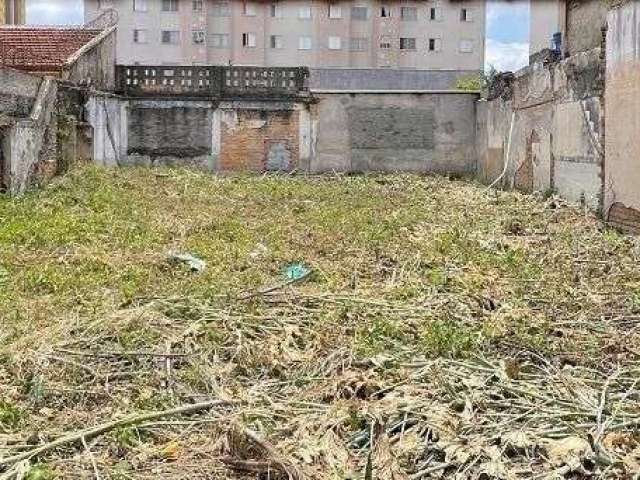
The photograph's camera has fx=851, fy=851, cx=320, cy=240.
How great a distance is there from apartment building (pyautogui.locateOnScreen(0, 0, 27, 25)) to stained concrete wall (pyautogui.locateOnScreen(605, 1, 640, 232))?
59.2ft

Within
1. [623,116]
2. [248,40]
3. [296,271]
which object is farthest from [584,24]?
[248,40]

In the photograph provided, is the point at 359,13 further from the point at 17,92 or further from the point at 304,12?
the point at 17,92

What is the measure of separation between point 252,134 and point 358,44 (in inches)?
1038

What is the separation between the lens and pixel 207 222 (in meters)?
10.2

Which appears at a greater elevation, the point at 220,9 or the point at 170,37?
the point at 220,9

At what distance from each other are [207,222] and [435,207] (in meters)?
3.96

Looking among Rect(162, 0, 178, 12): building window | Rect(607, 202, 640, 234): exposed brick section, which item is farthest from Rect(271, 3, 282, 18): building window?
Rect(607, 202, 640, 234): exposed brick section

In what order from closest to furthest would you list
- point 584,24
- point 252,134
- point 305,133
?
point 584,24, point 252,134, point 305,133

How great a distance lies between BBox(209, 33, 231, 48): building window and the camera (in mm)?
43938

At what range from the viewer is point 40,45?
63.1ft

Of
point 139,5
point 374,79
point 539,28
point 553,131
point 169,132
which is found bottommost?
point 553,131

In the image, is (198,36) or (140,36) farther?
(140,36)

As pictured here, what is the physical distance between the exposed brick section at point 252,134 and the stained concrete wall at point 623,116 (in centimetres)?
1009

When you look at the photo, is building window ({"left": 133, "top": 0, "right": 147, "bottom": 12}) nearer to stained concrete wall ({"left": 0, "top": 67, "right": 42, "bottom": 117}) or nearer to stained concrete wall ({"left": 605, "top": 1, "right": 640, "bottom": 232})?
stained concrete wall ({"left": 0, "top": 67, "right": 42, "bottom": 117})
